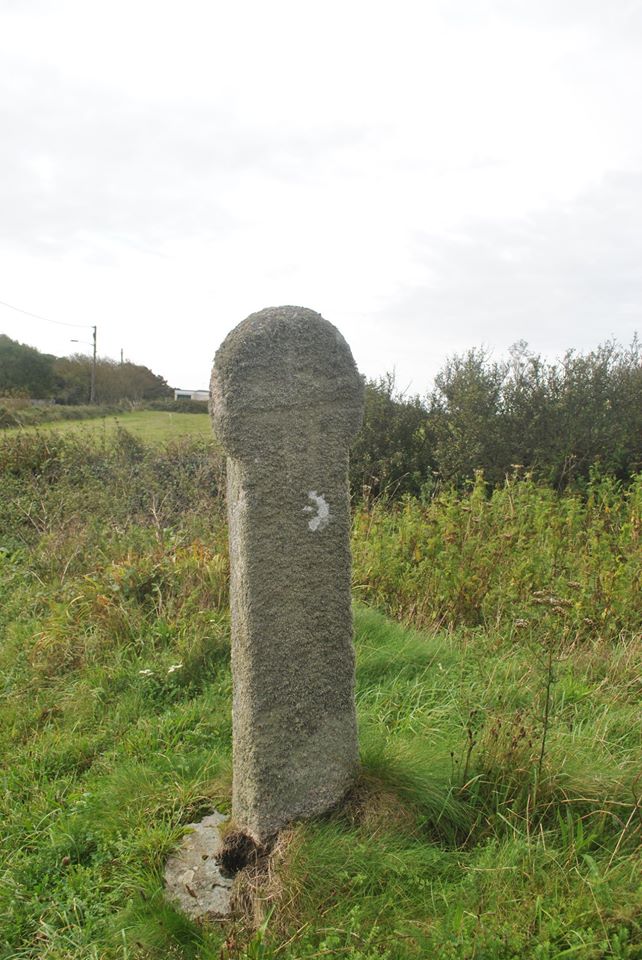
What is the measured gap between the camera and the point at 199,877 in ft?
8.27

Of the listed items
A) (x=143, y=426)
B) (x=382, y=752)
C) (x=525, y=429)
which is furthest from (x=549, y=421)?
(x=143, y=426)

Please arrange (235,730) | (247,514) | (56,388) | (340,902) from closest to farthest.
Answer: (340,902)
(247,514)
(235,730)
(56,388)

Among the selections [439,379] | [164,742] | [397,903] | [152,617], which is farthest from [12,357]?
[397,903]

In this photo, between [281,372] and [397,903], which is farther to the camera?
[281,372]

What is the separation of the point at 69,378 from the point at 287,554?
25997 millimetres

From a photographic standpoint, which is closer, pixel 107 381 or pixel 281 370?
pixel 281 370

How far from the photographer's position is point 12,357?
2397cm

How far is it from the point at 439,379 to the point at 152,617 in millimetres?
6869

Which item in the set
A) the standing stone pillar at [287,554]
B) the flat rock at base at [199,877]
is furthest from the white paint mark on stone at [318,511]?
the flat rock at base at [199,877]

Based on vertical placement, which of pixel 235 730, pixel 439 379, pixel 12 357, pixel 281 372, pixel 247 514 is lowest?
pixel 235 730

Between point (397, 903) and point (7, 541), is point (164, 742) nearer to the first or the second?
point (397, 903)

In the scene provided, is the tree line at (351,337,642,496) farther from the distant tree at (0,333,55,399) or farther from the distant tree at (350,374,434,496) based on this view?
the distant tree at (0,333,55,399)

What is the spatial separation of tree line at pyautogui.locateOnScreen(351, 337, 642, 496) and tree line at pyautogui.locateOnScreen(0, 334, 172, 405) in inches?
565

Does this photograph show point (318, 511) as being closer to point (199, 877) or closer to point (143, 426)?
point (199, 877)
